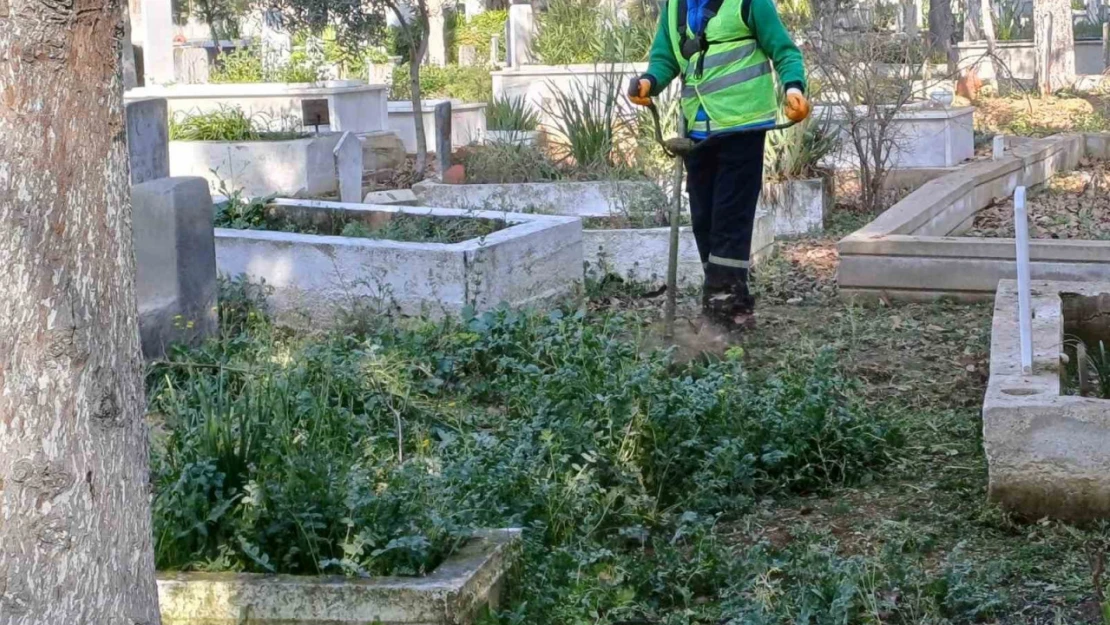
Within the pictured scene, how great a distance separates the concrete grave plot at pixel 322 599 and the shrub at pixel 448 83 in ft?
56.9

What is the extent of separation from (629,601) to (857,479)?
137cm

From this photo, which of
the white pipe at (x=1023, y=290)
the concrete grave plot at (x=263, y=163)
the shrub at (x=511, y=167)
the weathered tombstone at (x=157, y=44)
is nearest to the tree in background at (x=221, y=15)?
the weathered tombstone at (x=157, y=44)

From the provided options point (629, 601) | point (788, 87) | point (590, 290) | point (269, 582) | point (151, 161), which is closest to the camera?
point (269, 582)

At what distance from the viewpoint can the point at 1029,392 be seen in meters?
4.00

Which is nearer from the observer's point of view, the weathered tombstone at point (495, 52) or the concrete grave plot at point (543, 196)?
the concrete grave plot at point (543, 196)

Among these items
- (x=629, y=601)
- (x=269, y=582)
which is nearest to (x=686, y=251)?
(x=629, y=601)

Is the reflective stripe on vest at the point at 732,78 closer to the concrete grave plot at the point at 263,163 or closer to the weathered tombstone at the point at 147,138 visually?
the weathered tombstone at the point at 147,138

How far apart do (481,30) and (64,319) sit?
2909cm

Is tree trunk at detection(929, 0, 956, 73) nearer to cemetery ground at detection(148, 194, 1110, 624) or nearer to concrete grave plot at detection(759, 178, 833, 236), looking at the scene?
concrete grave plot at detection(759, 178, 833, 236)

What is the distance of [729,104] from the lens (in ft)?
20.3

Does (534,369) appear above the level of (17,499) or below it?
below

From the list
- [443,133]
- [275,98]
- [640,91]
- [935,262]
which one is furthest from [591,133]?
[275,98]

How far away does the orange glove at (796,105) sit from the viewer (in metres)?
5.95

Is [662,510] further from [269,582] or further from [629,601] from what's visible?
[269,582]
